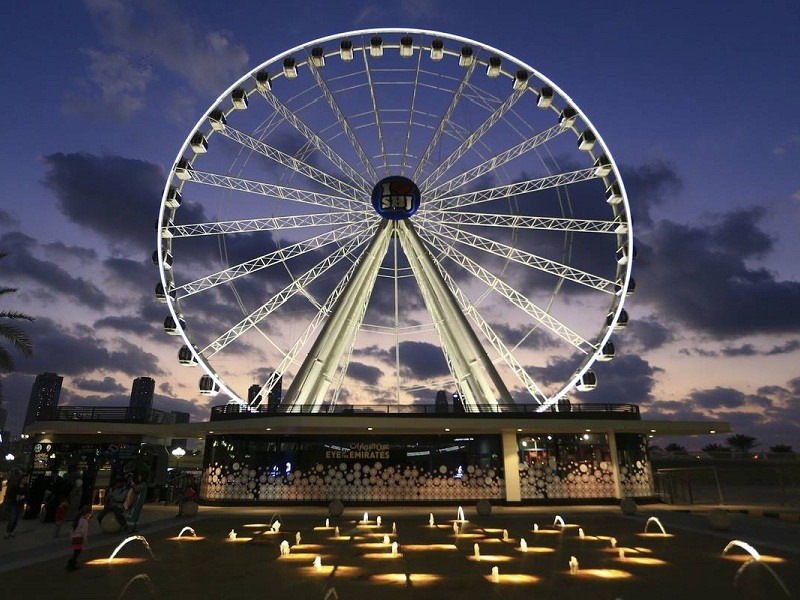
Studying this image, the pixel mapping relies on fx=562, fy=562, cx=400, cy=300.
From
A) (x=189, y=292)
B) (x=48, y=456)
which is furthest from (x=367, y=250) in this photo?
(x=48, y=456)

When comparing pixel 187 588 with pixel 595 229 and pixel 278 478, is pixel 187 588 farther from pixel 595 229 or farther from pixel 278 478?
pixel 595 229

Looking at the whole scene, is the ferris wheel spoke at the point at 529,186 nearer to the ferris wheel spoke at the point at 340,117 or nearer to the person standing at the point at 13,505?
the ferris wheel spoke at the point at 340,117

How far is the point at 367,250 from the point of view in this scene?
92.2 feet

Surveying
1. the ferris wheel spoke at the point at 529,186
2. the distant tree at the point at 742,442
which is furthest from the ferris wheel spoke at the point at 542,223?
the distant tree at the point at 742,442

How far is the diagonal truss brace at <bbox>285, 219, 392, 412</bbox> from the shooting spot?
2609 centimetres

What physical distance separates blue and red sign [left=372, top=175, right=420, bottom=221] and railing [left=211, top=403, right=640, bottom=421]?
9.31 m

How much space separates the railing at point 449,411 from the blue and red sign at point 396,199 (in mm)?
9309

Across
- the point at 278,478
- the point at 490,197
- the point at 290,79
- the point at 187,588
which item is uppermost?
the point at 290,79

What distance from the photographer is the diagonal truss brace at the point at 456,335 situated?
26.7 metres

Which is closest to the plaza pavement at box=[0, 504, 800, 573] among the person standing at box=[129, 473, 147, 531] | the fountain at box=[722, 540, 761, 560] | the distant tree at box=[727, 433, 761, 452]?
the person standing at box=[129, 473, 147, 531]

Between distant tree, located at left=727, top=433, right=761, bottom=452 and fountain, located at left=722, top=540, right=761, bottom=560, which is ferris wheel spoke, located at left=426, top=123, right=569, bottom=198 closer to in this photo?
fountain, located at left=722, top=540, right=761, bottom=560

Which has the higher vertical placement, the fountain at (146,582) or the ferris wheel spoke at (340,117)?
the ferris wheel spoke at (340,117)

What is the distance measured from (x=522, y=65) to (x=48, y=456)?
1389 inches

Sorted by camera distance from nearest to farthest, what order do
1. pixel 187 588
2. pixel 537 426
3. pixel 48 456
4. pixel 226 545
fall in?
1. pixel 187 588
2. pixel 226 545
3. pixel 537 426
4. pixel 48 456
